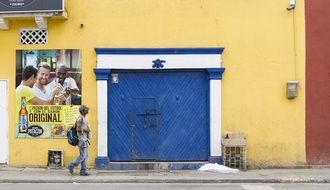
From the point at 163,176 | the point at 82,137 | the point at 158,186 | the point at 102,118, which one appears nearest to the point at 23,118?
the point at 102,118

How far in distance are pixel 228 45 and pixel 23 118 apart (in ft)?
18.9

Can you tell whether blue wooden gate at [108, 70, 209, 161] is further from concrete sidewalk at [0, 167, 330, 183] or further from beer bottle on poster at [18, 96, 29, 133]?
beer bottle on poster at [18, 96, 29, 133]

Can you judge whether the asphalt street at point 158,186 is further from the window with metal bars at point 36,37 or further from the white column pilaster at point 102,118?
the window with metal bars at point 36,37

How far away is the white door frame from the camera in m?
14.7

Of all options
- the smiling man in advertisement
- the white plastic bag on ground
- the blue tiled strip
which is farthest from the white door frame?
→ the white plastic bag on ground

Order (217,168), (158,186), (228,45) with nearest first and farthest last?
(158,186) < (217,168) < (228,45)

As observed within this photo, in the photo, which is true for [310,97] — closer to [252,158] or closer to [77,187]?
[252,158]

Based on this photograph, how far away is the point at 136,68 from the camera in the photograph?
14.6m

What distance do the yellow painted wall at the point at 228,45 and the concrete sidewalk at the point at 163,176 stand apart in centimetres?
67

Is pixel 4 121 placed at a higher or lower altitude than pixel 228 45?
lower

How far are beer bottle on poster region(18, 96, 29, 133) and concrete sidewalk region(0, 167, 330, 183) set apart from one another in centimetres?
108

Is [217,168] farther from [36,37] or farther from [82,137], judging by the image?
[36,37]

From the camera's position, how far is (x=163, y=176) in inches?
528

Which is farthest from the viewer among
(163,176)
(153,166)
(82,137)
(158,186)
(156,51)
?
(156,51)
